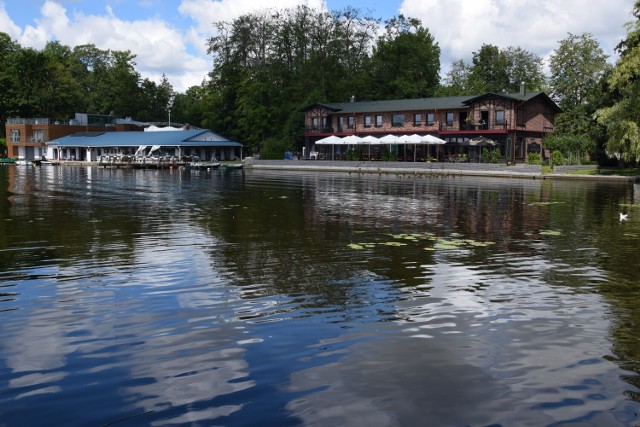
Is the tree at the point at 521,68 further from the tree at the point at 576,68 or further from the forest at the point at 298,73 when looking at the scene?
the tree at the point at 576,68

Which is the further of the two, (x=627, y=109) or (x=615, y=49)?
(x=615, y=49)

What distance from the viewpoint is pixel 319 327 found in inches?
390

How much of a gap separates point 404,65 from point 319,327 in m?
97.0

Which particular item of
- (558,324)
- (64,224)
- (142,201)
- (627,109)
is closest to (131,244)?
(64,224)

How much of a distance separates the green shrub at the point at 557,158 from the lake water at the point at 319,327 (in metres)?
47.7

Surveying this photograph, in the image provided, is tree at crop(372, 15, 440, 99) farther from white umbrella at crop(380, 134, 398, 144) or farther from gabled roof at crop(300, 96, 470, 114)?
white umbrella at crop(380, 134, 398, 144)

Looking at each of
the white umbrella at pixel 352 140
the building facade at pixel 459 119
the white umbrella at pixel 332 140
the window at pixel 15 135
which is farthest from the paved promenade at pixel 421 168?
the window at pixel 15 135

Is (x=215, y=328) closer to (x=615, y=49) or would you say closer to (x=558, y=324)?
(x=558, y=324)

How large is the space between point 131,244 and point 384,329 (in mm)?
10701

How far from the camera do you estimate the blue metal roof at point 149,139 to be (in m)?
97.4

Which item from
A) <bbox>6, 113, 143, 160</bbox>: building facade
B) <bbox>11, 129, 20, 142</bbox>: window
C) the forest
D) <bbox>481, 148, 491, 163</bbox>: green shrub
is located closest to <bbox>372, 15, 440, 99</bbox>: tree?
the forest

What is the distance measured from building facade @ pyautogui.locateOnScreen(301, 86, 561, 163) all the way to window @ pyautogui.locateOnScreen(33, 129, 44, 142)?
51.8m

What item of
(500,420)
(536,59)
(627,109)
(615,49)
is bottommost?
(500,420)

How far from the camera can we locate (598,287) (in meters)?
12.8
